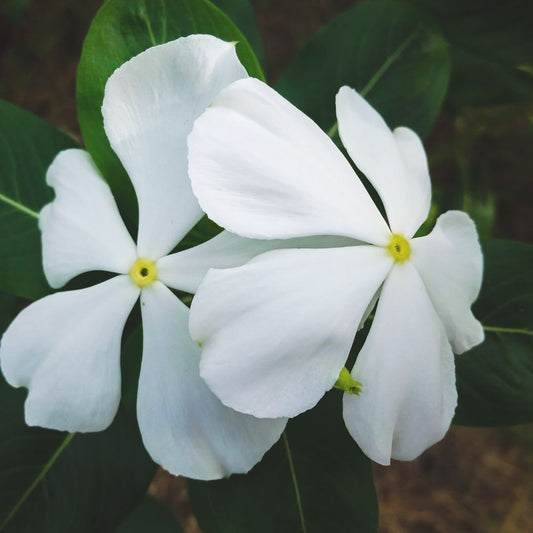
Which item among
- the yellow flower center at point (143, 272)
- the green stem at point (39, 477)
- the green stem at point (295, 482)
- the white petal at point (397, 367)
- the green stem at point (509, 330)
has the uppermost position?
the yellow flower center at point (143, 272)

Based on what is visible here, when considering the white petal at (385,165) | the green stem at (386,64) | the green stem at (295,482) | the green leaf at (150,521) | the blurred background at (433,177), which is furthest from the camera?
the blurred background at (433,177)

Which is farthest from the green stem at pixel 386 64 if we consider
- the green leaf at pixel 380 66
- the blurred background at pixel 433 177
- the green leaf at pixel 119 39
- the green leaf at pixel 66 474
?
the blurred background at pixel 433 177

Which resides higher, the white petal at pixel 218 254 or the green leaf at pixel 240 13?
the green leaf at pixel 240 13

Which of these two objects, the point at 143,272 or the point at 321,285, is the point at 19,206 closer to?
the point at 143,272

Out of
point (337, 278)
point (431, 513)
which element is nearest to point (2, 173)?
point (337, 278)

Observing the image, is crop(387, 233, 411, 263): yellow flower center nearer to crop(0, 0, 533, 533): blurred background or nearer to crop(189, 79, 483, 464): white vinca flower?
crop(189, 79, 483, 464): white vinca flower

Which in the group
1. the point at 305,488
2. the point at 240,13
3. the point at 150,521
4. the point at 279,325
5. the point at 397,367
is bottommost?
the point at 150,521

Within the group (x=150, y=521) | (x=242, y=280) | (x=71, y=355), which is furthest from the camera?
(x=150, y=521)

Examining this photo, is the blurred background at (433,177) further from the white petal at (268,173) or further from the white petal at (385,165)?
the white petal at (268,173)

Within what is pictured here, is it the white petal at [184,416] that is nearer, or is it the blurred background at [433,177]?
the white petal at [184,416]

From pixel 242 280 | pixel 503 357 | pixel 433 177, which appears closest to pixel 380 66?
pixel 503 357
